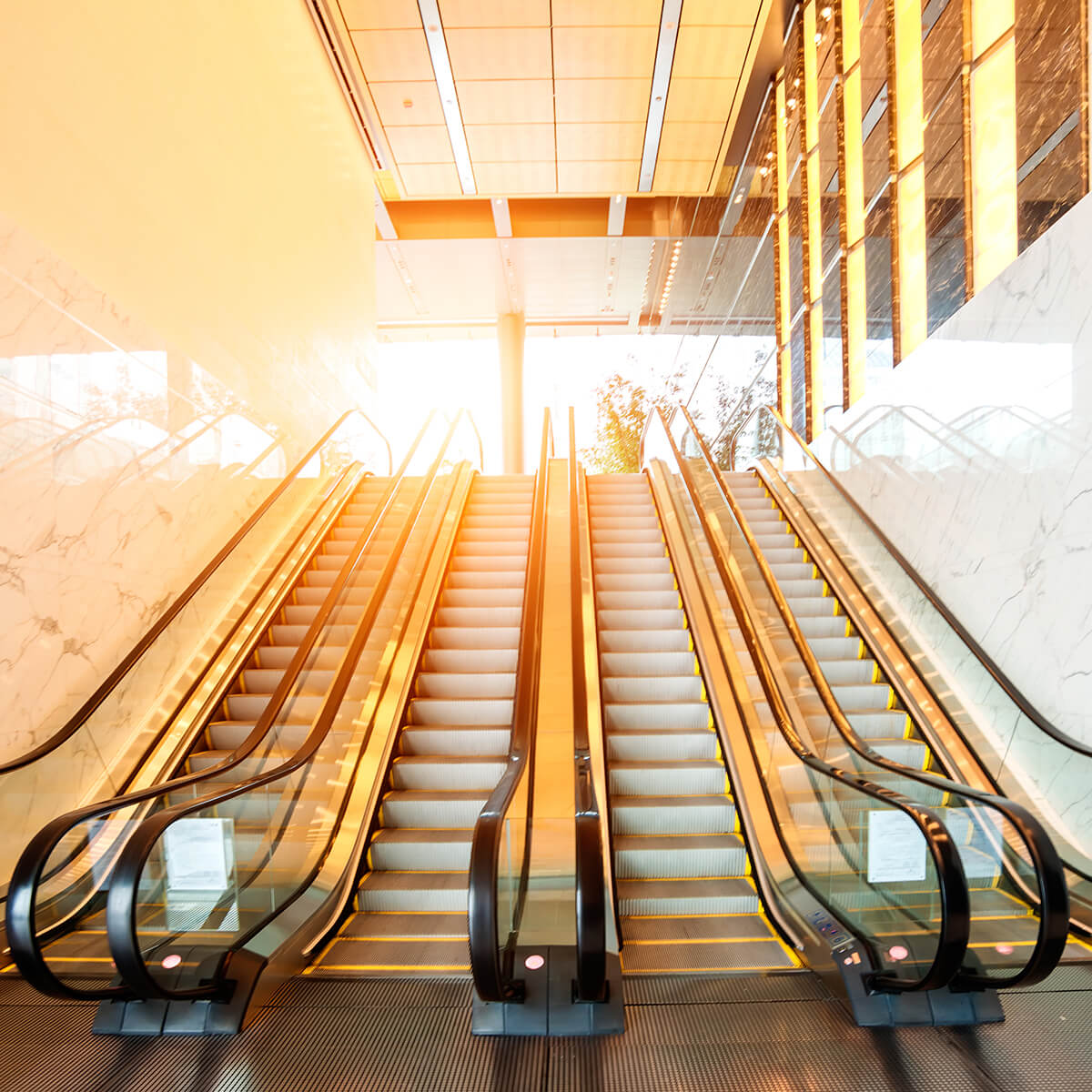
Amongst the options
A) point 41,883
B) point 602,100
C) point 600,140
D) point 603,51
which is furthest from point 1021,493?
point 600,140

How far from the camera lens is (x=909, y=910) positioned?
306 cm

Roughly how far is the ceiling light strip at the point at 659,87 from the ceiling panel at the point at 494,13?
1309mm

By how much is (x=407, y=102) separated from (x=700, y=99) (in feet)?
12.3

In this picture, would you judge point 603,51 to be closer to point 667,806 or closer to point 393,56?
point 393,56

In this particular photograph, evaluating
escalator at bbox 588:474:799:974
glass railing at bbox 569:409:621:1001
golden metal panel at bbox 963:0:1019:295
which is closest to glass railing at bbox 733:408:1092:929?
escalator at bbox 588:474:799:974

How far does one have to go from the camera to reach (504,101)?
10617mm

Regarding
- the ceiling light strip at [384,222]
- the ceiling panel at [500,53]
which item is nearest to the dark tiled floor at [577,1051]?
the ceiling panel at [500,53]

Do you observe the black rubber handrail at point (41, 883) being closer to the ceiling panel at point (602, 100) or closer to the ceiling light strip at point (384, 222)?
the ceiling panel at point (602, 100)

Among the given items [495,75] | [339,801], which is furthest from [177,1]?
[339,801]

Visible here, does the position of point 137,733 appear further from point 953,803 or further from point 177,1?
point 177,1

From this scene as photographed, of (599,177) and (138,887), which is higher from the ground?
(599,177)

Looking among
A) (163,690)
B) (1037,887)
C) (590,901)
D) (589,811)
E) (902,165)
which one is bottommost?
(590,901)

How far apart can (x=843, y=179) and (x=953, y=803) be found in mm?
7237

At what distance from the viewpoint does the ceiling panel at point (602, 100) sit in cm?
1030
